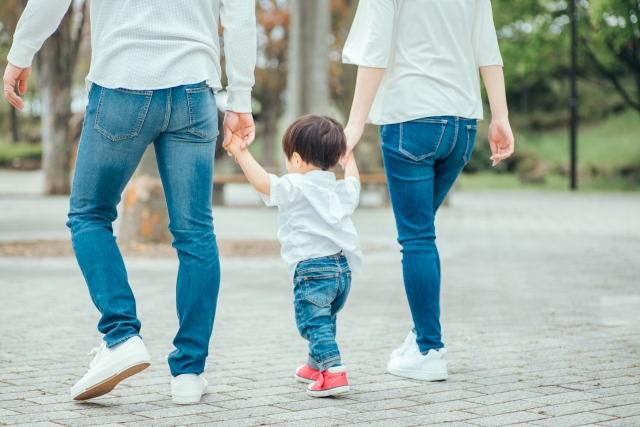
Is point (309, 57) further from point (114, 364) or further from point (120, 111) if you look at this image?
point (114, 364)

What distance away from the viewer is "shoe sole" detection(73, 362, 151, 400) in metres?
3.15

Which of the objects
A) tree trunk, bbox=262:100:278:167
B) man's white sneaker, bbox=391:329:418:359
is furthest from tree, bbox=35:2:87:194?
man's white sneaker, bbox=391:329:418:359

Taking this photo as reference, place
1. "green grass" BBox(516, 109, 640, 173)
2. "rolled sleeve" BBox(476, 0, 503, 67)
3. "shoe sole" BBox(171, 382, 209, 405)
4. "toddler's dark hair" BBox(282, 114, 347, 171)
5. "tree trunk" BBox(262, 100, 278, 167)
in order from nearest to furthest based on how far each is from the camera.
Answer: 1. "shoe sole" BBox(171, 382, 209, 405)
2. "toddler's dark hair" BBox(282, 114, 347, 171)
3. "rolled sleeve" BBox(476, 0, 503, 67)
4. "green grass" BBox(516, 109, 640, 173)
5. "tree trunk" BBox(262, 100, 278, 167)

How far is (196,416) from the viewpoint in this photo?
3.08 metres

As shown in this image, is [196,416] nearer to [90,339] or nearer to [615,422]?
[615,422]

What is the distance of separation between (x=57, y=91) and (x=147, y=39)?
714 inches

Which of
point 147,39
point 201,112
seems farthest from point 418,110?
point 147,39

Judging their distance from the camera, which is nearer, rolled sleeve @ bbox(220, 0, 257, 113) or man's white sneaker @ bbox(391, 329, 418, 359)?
rolled sleeve @ bbox(220, 0, 257, 113)

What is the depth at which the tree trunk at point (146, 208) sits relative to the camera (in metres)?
9.53

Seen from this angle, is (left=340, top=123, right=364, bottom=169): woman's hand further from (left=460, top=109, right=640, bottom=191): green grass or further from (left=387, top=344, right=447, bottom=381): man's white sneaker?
(left=460, top=109, right=640, bottom=191): green grass

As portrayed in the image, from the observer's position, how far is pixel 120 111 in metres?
3.14

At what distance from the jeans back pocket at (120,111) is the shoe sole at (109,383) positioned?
0.81 metres

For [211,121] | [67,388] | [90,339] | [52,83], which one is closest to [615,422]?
[211,121]

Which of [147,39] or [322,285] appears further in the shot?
[322,285]
